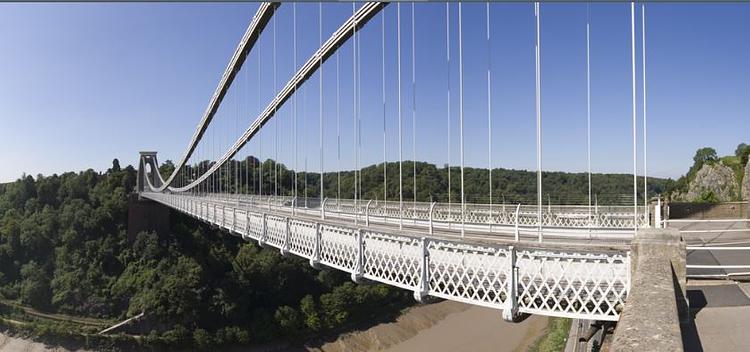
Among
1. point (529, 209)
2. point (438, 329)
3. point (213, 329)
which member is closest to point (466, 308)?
point (438, 329)

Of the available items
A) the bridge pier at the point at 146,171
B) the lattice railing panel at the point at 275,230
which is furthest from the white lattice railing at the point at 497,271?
the bridge pier at the point at 146,171

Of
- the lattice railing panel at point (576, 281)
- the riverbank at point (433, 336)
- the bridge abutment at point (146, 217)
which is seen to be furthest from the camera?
the bridge abutment at point (146, 217)

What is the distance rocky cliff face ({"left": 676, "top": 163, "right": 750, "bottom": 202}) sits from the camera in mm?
30856

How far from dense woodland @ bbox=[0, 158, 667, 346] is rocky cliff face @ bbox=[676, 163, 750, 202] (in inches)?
260

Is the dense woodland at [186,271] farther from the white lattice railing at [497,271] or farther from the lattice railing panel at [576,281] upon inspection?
the lattice railing panel at [576,281]

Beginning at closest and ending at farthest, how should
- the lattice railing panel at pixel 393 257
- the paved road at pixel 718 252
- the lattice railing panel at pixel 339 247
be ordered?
the lattice railing panel at pixel 393 257, the paved road at pixel 718 252, the lattice railing panel at pixel 339 247

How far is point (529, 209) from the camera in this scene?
15898 mm

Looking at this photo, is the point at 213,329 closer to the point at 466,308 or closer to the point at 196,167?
the point at 466,308

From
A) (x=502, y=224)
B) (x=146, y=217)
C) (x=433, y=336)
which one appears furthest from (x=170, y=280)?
(x=502, y=224)

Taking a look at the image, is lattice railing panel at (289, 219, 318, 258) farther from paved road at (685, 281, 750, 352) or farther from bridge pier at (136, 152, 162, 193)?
bridge pier at (136, 152, 162, 193)

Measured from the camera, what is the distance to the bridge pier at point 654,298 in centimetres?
212

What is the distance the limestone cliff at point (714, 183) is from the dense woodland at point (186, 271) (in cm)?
656

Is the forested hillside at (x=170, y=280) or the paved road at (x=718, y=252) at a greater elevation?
the paved road at (x=718, y=252)

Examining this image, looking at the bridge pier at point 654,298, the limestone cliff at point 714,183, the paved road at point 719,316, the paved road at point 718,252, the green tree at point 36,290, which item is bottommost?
the green tree at point 36,290
